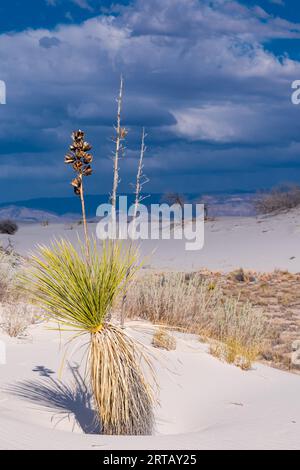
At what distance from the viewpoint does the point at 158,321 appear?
1012 centimetres

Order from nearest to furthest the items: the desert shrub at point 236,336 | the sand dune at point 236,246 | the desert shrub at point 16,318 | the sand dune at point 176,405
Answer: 1. the sand dune at point 176,405
2. the desert shrub at point 16,318
3. the desert shrub at point 236,336
4. the sand dune at point 236,246

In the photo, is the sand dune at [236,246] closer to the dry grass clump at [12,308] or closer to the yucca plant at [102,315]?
the dry grass clump at [12,308]

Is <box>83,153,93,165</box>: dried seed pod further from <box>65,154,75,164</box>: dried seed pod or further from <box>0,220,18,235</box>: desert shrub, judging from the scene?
<box>0,220,18,235</box>: desert shrub

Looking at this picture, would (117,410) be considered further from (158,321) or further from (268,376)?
(158,321)

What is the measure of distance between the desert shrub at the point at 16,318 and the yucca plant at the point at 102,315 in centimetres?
295

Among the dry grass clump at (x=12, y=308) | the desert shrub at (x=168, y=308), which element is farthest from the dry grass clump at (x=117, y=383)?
the desert shrub at (x=168, y=308)

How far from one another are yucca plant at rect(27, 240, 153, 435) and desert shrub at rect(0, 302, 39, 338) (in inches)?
116

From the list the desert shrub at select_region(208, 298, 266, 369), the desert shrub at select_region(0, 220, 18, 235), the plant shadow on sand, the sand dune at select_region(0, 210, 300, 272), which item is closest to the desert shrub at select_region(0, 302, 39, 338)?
the plant shadow on sand

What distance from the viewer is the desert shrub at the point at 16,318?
7953mm

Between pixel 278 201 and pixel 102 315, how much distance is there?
2778 cm

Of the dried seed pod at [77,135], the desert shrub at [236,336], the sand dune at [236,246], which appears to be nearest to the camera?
the dried seed pod at [77,135]

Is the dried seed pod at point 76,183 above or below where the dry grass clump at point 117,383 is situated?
above

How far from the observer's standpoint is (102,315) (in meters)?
4.96

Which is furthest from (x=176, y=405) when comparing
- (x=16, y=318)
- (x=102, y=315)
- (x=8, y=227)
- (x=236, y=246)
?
(x=8, y=227)
